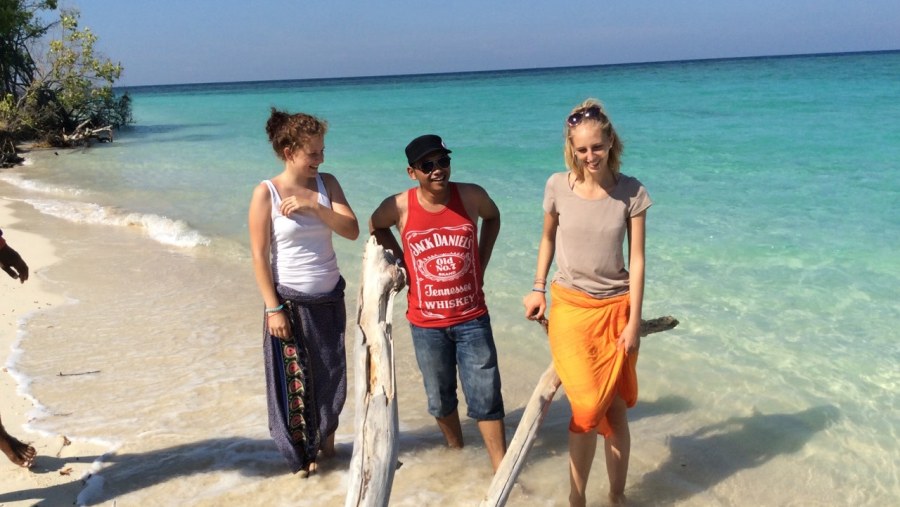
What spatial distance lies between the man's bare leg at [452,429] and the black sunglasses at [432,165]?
4.43 feet

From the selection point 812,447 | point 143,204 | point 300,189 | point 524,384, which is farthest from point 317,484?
point 143,204

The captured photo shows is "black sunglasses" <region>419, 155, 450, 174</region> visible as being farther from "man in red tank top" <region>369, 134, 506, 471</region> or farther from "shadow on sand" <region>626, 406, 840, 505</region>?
"shadow on sand" <region>626, 406, 840, 505</region>

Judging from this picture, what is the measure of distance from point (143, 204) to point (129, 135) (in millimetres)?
17276

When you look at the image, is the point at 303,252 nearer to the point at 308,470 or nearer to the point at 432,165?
the point at 432,165

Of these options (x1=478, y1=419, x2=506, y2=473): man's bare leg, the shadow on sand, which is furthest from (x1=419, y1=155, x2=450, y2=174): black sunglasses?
the shadow on sand

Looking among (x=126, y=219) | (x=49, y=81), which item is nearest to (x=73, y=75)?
(x=49, y=81)

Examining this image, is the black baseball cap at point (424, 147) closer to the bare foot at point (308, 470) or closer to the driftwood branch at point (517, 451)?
the driftwood branch at point (517, 451)

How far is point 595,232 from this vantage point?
3162 millimetres

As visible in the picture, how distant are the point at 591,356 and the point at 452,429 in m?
1.27

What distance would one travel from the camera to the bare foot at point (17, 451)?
383 cm

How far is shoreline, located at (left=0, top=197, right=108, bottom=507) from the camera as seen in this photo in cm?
381

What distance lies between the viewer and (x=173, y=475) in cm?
404

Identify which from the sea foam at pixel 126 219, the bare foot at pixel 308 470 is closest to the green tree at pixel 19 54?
the sea foam at pixel 126 219

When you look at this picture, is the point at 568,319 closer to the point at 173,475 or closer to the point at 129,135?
the point at 173,475
